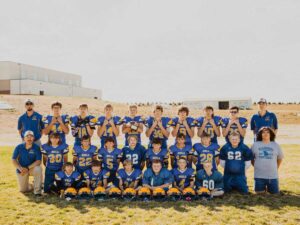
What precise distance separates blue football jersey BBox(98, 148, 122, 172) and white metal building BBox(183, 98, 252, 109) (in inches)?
1943

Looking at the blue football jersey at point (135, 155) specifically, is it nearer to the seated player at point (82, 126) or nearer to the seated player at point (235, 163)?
the seated player at point (82, 126)

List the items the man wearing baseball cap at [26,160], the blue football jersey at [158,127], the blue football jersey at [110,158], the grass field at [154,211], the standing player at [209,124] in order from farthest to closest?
the blue football jersey at [158,127] < the standing player at [209,124] < the blue football jersey at [110,158] < the man wearing baseball cap at [26,160] < the grass field at [154,211]

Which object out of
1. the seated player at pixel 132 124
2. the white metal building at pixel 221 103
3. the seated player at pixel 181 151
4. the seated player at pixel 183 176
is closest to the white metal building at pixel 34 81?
the white metal building at pixel 221 103

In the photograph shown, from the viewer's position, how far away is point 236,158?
753 cm

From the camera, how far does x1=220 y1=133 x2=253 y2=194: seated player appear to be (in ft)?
24.4

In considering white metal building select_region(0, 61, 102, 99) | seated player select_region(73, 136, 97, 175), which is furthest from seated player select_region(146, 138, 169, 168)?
white metal building select_region(0, 61, 102, 99)

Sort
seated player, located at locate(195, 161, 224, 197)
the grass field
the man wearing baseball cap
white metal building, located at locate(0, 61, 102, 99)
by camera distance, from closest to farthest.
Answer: the grass field, seated player, located at locate(195, 161, 224, 197), the man wearing baseball cap, white metal building, located at locate(0, 61, 102, 99)

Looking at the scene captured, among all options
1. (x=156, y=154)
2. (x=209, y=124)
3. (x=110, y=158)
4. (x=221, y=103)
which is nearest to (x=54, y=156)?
→ (x=110, y=158)

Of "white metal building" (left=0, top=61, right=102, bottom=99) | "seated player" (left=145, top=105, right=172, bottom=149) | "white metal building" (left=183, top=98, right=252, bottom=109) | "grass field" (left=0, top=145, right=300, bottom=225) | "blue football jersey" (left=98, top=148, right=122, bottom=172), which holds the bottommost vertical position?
"grass field" (left=0, top=145, right=300, bottom=225)

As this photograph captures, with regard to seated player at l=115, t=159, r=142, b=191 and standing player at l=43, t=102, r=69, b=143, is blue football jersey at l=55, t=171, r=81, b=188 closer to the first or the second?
seated player at l=115, t=159, r=142, b=191

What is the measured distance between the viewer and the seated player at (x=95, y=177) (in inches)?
284

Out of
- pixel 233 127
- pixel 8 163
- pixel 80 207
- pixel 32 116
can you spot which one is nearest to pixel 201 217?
pixel 80 207

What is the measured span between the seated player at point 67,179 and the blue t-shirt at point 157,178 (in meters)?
1.47

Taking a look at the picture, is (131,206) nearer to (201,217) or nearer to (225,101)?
(201,217)
